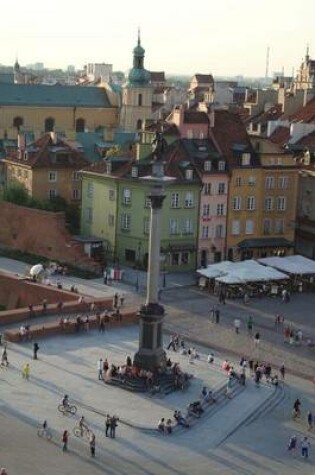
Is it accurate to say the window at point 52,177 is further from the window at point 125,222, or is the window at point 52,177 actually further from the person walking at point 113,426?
the person walking at point 113,426

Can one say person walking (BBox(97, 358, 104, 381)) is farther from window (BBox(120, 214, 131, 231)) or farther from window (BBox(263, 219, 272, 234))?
window (BBox(263, 219, 272, 234))

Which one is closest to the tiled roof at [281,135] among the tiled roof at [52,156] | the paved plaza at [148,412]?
the tiled roof at [52,156]

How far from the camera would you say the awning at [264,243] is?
6769 centimetres

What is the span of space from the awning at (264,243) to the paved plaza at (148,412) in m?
15.8

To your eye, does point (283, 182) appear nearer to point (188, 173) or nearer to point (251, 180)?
point (251, 180)

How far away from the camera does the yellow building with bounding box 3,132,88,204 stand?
73.8 m

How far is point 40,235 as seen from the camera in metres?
67.6

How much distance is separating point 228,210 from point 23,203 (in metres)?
15.4

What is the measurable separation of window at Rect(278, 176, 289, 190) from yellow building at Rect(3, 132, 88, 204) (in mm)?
15007

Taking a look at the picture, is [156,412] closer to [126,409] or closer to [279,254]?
[126,409]

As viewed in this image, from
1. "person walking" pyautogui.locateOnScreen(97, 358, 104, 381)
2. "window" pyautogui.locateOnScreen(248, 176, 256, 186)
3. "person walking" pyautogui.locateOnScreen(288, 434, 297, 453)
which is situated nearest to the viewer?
"person walking" pyautogui.locateOnScreen(288, 434, 297, 453)

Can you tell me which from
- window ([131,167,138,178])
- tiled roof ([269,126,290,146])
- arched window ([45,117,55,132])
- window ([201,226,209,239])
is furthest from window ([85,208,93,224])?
arched window ([45,117,55,132])

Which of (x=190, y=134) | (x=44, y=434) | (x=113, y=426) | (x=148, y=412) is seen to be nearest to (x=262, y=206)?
(x=190, y=134)

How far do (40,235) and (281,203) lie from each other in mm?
16871
